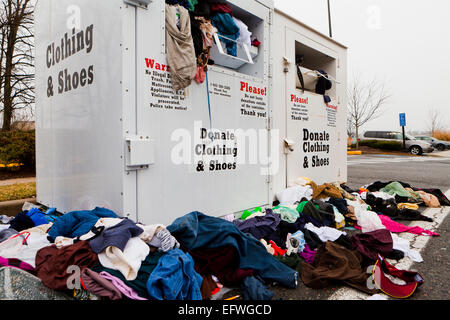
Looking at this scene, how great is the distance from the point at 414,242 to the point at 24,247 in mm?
3804

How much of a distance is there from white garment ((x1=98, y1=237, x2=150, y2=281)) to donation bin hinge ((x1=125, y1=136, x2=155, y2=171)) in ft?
2.57

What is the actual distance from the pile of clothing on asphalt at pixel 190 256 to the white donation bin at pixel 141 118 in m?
0.42

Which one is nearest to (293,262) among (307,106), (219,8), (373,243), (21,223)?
(373,243)

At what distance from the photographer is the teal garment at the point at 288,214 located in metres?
3.43

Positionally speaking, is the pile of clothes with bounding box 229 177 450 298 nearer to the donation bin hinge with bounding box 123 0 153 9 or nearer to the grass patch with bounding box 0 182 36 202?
the donation bin hinge with bounding box 123 0 153 9

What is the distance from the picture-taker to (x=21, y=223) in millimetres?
2805

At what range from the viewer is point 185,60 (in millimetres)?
2775

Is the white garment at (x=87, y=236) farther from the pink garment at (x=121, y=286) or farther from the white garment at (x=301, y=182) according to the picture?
the white garment at (x=301, y=182)

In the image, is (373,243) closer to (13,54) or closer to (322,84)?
(322,84)

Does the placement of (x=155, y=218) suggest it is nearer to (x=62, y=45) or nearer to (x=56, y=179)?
(x=56, y=179)

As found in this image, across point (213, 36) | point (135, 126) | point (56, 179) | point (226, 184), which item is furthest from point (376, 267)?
point (56, 179)

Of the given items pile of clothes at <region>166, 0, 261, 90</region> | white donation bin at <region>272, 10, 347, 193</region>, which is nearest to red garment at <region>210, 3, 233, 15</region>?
pile of clothes at <region>166, 0, 261, 90</region>

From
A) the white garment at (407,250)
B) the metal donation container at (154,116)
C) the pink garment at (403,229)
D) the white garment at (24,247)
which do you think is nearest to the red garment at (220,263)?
the metal donation container at (154,116)
